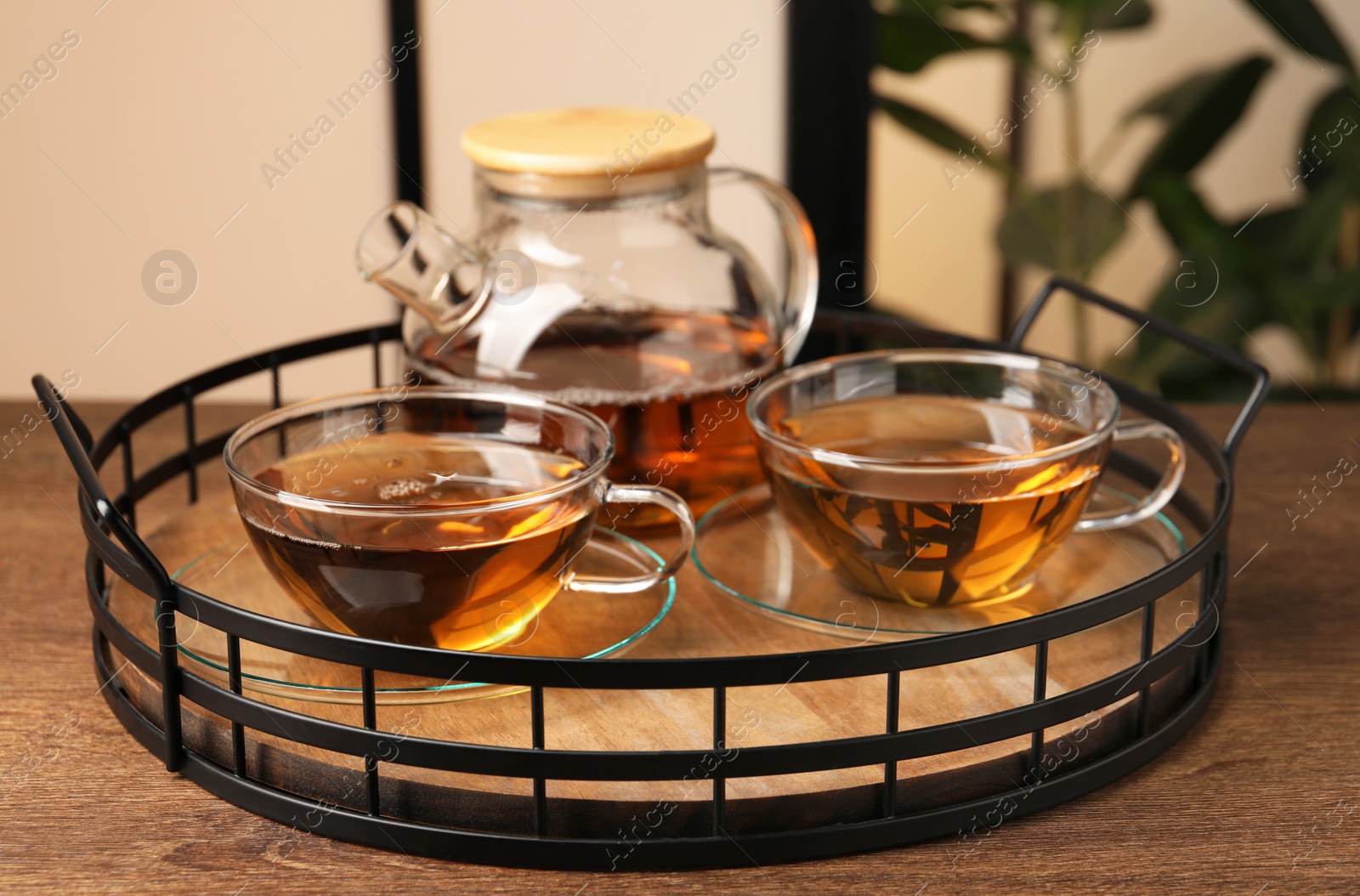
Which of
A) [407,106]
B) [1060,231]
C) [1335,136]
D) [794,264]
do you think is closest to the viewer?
[794,264]

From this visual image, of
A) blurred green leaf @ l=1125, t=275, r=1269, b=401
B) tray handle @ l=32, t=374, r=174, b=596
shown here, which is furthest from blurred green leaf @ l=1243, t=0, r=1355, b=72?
tray handle @ l=32, t=374, r=174, b=596

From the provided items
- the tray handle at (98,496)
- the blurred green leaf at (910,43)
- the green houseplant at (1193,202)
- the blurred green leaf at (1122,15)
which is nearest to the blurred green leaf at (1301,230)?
the green houseplant at (1193,202)

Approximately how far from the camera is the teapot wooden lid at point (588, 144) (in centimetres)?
56

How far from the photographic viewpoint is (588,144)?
0.58 m

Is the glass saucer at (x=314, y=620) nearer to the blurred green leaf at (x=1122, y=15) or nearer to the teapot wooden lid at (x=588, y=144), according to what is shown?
the teapot wooden lid at (x=588, y=144)

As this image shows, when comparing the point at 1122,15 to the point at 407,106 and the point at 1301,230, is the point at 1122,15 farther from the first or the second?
the point at 407,106

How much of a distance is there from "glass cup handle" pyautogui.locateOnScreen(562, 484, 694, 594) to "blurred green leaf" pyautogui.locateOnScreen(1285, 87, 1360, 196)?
1.22 meters

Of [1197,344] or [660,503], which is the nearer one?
[660,503]

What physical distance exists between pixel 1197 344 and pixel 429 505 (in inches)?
14.1

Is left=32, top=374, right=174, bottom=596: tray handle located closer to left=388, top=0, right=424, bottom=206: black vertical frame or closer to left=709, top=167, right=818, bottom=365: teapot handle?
left=709, top=167, right=818, bottom=365: teapot handle

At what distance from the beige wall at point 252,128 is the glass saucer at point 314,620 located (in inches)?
21.5

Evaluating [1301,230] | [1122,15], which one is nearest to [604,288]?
[1122,15]

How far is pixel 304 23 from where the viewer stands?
3.43 ft

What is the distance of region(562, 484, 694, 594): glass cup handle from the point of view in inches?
18.9
